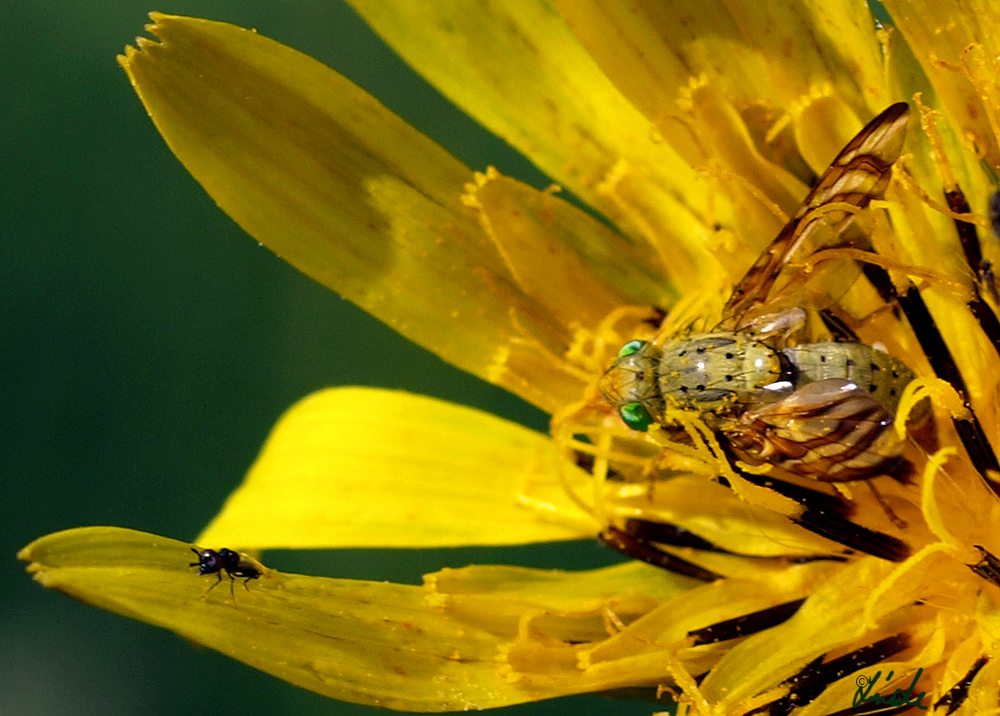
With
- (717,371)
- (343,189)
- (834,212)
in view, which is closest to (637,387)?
→ (717,371)

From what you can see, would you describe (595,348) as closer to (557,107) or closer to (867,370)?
(557,107)

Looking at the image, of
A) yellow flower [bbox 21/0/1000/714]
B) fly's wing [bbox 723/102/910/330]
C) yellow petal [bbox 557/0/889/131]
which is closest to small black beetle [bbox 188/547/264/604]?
yellow flower [bbox 21/0/1000/714]

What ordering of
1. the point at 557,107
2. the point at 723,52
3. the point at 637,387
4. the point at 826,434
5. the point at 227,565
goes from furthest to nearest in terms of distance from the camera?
the point at 557,107 → the point at 723,52 → the point at 637,387 → the point at 227,565 → the point at 826,434

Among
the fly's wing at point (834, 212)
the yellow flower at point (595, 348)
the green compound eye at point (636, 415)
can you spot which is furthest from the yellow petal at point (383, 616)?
the fly's wing at point (834, 212)

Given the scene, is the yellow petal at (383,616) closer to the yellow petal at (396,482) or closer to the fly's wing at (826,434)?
the yellow petal at (396,482)

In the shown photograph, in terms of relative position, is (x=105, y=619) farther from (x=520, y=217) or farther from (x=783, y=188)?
(x=783, y=188)
